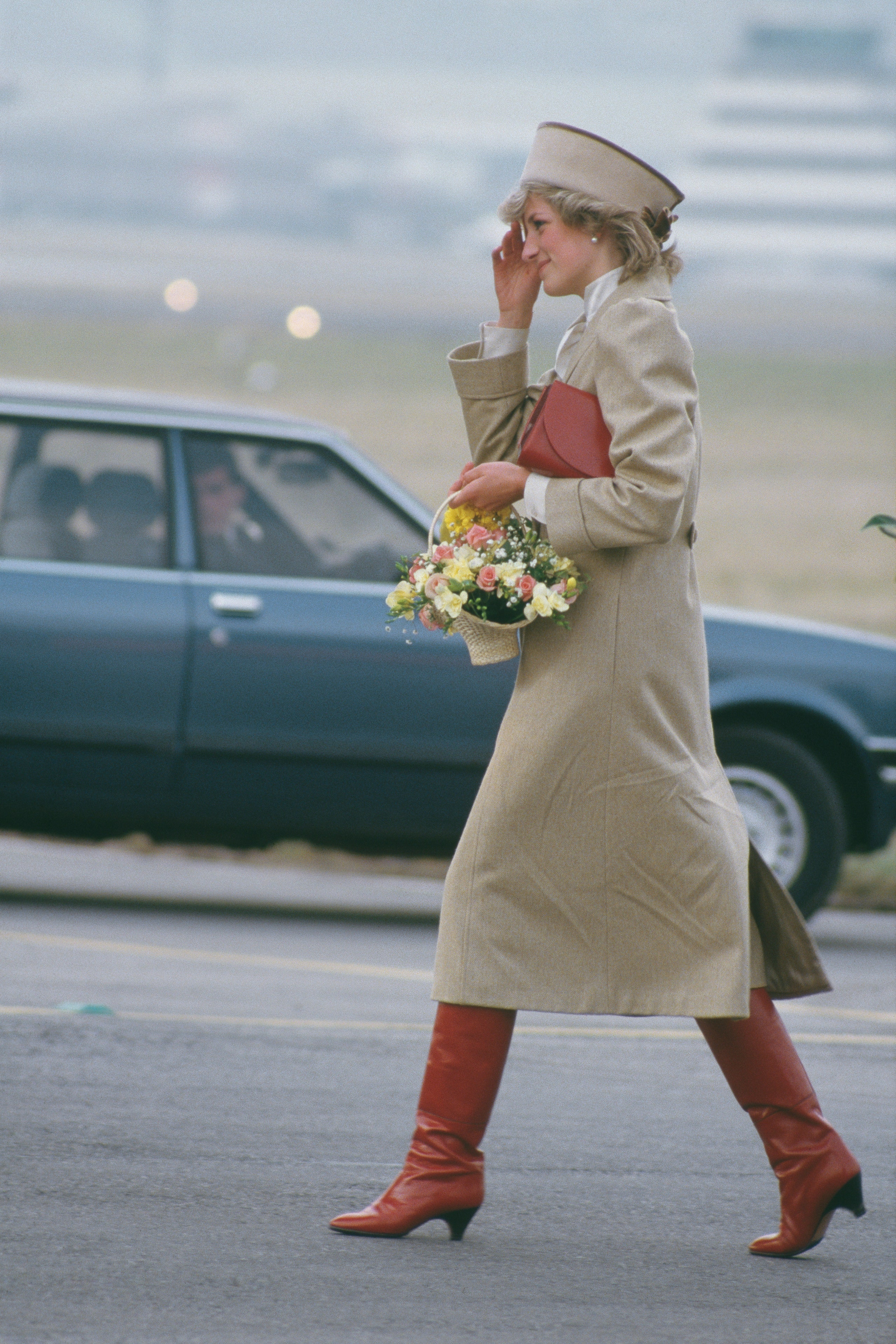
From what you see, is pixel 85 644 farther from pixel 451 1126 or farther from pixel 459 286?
pixel 459 286

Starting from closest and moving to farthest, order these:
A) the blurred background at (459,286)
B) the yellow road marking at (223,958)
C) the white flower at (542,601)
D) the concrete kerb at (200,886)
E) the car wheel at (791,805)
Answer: the white flower at (542,601)
the yellow road marking at (223,958)
the car wheel at (791,805)
the concrete kerb at (200,886)
the blurred background at (459,286)

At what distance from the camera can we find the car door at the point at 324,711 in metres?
7.32

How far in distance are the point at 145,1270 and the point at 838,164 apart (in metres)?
171

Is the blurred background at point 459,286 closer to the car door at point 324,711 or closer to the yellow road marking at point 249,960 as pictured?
the car door at point 324,711

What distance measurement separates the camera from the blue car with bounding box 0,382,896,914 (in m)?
7.29


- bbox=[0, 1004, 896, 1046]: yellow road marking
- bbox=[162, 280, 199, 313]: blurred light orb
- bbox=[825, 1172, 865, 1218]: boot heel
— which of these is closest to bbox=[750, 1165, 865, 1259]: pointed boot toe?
bbox=[825, 1172, 865, 1218]: boot heel

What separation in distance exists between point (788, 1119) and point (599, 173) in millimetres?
1599

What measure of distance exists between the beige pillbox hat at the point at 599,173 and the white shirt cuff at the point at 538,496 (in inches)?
Result: 18.5

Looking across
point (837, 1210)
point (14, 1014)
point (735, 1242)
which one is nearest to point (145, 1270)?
point (735, 1242)

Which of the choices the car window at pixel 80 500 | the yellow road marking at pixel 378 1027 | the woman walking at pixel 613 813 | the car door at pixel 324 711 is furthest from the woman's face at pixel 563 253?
the car window at pixel 80 500

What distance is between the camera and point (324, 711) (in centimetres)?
735

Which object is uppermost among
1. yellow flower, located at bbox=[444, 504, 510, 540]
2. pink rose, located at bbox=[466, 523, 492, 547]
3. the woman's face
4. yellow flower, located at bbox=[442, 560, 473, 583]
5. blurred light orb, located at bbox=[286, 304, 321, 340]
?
blurred light orb, located at bbox=[286, 304, 321, 340]

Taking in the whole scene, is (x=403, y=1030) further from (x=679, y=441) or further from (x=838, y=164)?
(x=838, y=164)

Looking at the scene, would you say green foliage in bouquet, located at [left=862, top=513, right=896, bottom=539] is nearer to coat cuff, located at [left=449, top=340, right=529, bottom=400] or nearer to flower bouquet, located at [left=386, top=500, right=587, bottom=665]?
flower bouquet, located at [left=386, top=500, right=587, bottom=665]
